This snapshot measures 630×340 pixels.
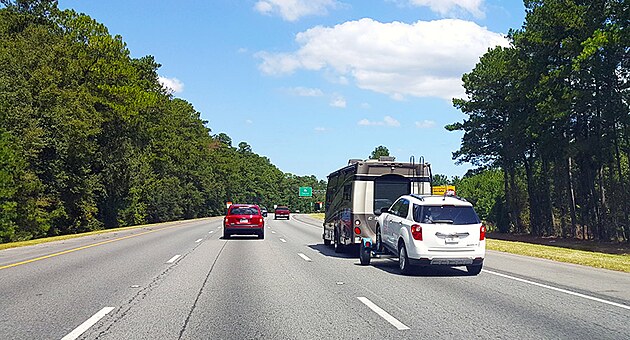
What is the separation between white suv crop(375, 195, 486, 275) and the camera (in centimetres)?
1395

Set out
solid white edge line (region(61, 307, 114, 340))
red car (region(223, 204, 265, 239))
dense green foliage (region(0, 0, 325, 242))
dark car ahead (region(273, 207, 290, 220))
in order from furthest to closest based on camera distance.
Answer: dark car ahead (region(273, 207, 290, 220))
dense green foliage (region(0, 0, 325, 242))
red car (region(223, 204, 265, 239))
solid white edge line (region(61, 307, 114, 340))

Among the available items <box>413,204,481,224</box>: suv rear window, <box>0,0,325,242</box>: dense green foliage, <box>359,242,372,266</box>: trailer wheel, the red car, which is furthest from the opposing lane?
<box>0,0,325,242</box>: dense green foliage

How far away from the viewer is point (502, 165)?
2141 inches

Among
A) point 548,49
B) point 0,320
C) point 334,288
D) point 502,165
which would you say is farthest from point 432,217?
point 502,165

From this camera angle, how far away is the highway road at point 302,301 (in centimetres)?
791

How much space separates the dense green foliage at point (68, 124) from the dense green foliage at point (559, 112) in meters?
32.0

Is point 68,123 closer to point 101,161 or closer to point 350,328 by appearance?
point 101,161

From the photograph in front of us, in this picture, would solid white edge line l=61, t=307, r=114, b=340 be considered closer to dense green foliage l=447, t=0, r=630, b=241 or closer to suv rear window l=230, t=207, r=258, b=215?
suv rear window l=230, t=207, r=258, b=215

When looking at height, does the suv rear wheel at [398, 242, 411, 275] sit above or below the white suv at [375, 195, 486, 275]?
below

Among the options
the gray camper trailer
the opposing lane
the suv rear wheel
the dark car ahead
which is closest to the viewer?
the opposing lane

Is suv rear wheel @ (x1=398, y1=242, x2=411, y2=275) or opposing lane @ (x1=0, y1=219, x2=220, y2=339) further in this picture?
suv rear wheel @ (x1=398, y1=242, x2=411, y2=275)

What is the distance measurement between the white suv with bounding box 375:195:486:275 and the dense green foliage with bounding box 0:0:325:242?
105ft

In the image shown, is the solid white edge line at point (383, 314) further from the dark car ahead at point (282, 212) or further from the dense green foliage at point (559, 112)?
the dark car ahead at point (282, 212)

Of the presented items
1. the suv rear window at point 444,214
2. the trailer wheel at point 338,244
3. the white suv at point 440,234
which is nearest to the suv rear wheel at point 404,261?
the white suv at point 440,234
